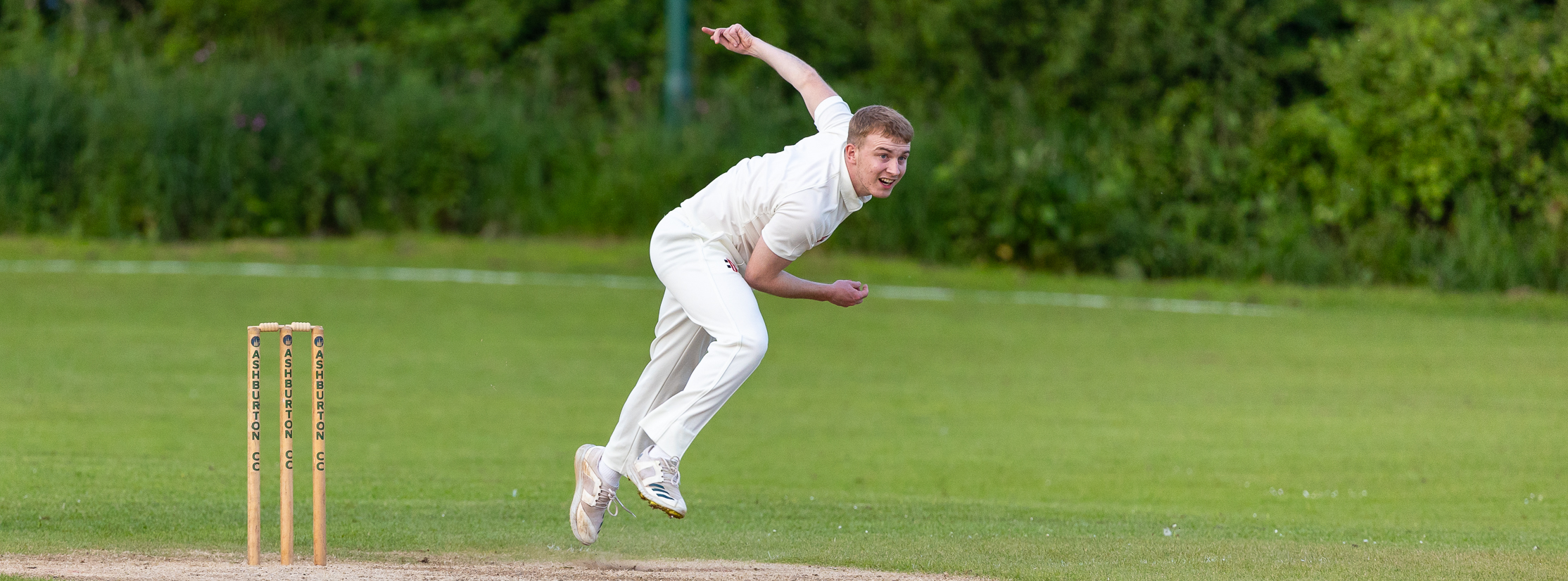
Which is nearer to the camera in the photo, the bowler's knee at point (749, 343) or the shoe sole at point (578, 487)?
the bowler's knee at point (749, 343)

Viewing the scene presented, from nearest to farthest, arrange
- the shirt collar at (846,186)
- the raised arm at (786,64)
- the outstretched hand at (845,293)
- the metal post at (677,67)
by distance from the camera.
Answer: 1. the shirt collar at (846,186)
2. the outstretched hand at (845,293)
3. the raised arm at (786,64)
4. the metal post at (677,67)

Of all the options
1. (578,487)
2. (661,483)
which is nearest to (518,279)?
(578,487)

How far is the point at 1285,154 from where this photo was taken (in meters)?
22.9

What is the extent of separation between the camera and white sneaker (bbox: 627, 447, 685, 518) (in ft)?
25.1

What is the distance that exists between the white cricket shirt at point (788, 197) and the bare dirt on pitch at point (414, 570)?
137cm

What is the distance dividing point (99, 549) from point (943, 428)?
23.3 ft

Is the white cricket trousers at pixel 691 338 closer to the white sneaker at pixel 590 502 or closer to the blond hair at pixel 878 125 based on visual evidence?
the white sneaker at pixel 590 502

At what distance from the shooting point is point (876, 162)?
7.39 metres

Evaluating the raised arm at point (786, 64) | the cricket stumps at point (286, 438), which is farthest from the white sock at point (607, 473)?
the raised arm at point (786, 64)

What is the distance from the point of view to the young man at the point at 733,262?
7465 mm

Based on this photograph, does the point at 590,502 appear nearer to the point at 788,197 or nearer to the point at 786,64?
the point at 788,197

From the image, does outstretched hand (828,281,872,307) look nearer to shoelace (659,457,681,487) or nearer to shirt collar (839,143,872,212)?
shirt collar (839,143,872,212)

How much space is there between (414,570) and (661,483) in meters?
1.10

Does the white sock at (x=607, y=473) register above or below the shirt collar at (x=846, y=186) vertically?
below
